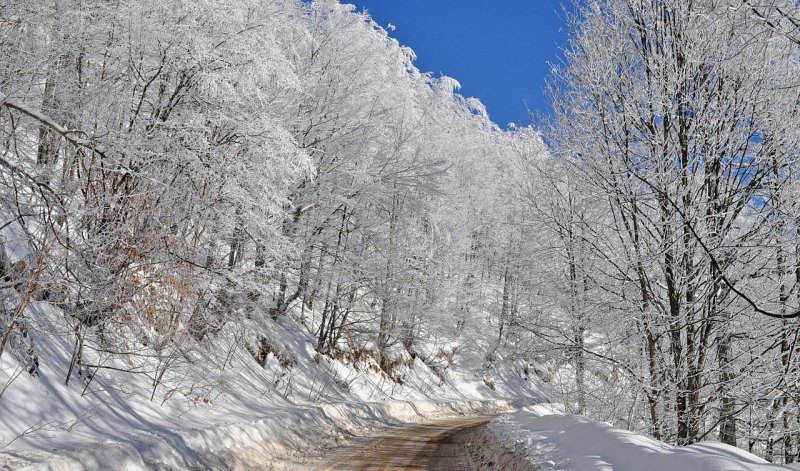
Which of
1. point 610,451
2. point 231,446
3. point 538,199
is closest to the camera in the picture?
point 610,451

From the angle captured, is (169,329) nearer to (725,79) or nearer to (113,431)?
(113,431)

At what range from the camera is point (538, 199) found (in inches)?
516

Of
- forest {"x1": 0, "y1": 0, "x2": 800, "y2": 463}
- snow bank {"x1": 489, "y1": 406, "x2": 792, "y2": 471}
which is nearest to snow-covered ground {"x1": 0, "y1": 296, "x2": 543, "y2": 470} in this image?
forest {"x1": 0, "y1": 0, "x2": 800, "y2": 463}

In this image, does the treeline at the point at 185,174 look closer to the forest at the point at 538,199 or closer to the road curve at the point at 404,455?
the forest at the point at 538,199

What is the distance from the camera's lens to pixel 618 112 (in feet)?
29.0

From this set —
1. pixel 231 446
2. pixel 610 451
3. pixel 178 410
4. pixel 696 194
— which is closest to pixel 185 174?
pixel 178 410

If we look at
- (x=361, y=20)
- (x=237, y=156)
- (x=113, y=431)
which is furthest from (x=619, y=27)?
(x=361, y=20)

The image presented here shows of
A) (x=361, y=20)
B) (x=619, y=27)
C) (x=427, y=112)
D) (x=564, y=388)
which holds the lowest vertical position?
(x=564, y=388)

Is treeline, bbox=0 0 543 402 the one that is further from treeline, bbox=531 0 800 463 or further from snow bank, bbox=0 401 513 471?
treeline, bbox=531 0 800 463

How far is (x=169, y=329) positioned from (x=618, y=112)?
27.1 feet

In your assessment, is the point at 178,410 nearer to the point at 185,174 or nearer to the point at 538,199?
the point at 185,174

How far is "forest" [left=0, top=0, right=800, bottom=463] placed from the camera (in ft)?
22.3

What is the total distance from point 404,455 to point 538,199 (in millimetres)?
6522

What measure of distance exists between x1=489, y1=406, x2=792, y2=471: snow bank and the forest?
1.09 metres
